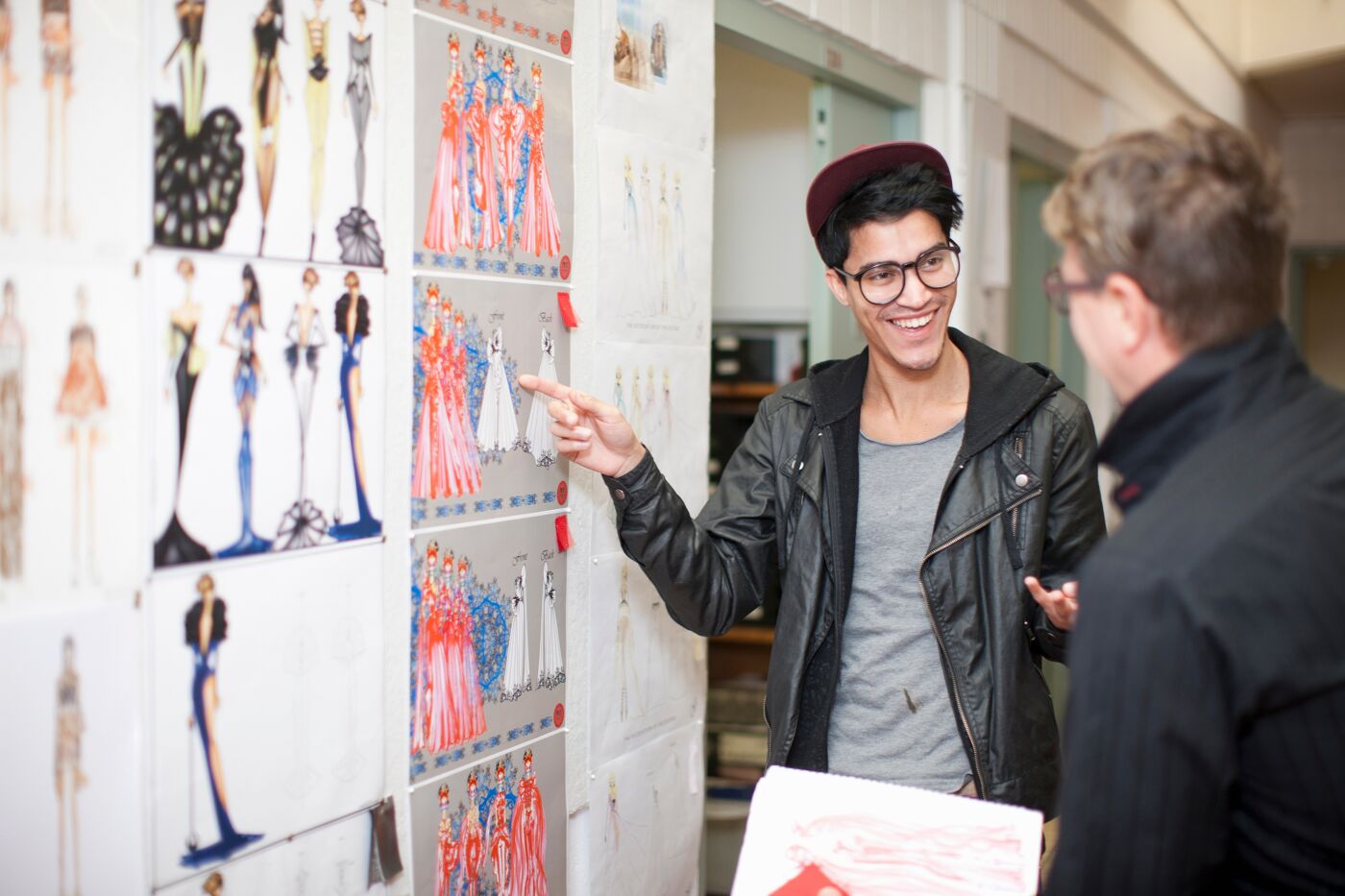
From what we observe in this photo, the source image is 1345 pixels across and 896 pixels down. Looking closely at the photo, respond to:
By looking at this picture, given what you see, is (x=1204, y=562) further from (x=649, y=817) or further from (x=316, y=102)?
(x=649, y=817)

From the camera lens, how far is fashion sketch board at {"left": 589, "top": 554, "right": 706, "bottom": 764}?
6.77ft

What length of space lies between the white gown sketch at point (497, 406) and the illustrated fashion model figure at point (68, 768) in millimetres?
664

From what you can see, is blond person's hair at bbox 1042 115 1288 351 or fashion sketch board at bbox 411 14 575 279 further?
fashion sketch board at bbox 411 14 575 279

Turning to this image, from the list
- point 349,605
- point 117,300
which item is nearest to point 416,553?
point 349,605

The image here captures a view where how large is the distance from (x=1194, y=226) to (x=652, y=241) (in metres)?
1.28

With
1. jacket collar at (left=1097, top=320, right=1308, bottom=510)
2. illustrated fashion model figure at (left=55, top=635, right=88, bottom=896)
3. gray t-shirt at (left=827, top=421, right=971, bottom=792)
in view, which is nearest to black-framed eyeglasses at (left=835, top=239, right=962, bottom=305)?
gray t-shirt at (left=827, top=421, right=971, bottom=792)

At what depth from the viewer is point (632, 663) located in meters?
2.17

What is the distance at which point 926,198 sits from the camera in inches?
72.6

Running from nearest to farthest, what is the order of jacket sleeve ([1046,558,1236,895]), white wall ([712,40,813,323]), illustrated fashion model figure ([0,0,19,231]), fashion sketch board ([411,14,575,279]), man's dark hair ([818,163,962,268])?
jacket sleeve ([1046,558,1236,895])
illustrated fashion model figure ([0,0,19,231])
fashion sketch board ([411,14,575,279])
man's dark hair ([818,163,962,268])
white wall ([712,40,813,323])

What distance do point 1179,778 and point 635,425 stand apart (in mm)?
1341

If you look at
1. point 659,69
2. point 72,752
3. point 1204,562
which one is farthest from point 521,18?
point 1204,562

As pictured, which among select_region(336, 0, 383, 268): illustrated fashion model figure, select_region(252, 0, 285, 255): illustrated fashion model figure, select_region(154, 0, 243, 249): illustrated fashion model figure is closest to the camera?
select_region(154, 0, 243, 249): illustrated fashion model figure

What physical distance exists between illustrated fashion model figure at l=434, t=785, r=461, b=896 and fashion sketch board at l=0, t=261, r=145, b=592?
63 cm

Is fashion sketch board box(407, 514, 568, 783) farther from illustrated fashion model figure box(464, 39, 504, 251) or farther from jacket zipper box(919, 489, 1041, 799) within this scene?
jacket zipper box(919, 489, 1041, 799)
